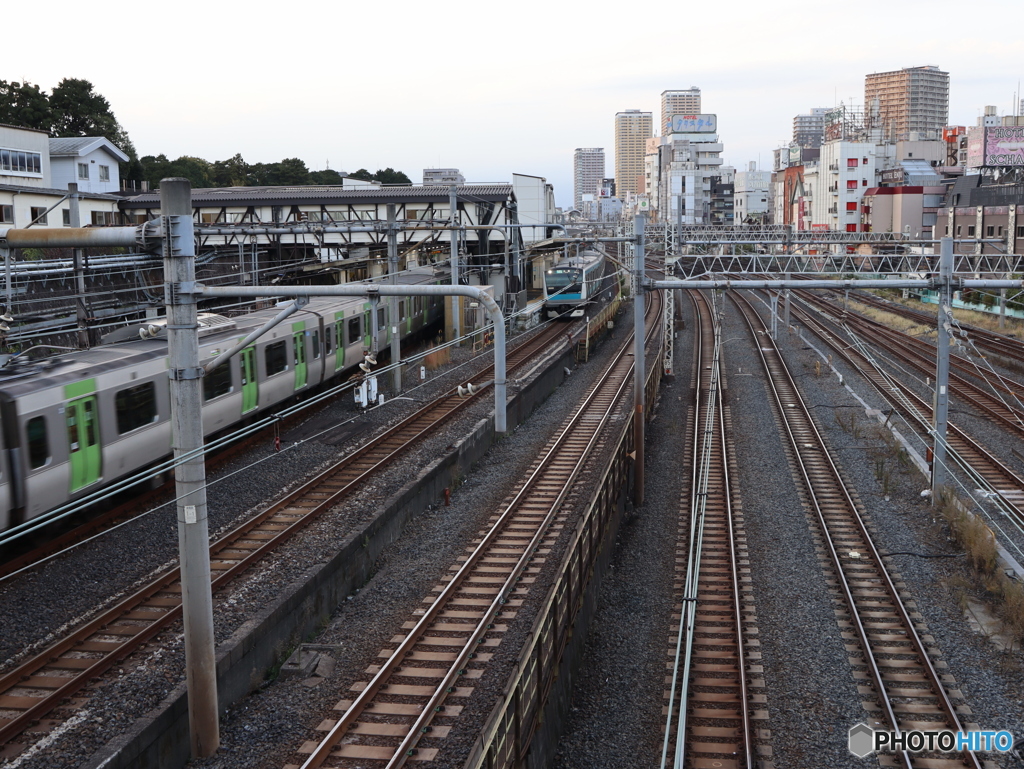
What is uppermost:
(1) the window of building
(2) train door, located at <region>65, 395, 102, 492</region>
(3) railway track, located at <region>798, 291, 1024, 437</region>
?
(1) the window of building

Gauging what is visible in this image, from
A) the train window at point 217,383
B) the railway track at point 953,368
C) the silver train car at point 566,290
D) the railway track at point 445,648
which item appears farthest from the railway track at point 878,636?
the silver train car at point 566,290

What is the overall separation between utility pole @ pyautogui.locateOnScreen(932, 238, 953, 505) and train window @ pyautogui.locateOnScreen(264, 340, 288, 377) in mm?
11284

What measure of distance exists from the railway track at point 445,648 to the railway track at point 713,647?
186 cm

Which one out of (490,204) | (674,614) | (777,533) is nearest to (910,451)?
(777,533)

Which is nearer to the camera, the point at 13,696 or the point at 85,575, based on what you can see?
the point at 13,696

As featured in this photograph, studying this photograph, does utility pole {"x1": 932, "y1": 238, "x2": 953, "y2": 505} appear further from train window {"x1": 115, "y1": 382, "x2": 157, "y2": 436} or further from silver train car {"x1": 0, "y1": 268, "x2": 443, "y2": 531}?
train window {"x1": 115, "y1": 382, "x2": 157, "y2": 436}

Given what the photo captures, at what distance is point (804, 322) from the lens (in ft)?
137

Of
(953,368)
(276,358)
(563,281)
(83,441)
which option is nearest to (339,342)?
(276,358)

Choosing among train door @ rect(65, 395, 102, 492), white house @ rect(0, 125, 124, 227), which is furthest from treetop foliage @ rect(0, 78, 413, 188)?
train door @ rect(65, 395, 102, 492)

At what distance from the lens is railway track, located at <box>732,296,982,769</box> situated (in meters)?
8.27

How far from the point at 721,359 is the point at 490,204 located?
9.89 m

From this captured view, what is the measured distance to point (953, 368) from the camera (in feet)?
87.8

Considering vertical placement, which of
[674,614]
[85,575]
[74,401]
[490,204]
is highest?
[490,204]

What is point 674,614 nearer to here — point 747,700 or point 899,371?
point 747,700
